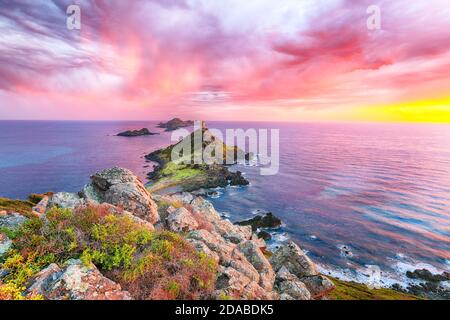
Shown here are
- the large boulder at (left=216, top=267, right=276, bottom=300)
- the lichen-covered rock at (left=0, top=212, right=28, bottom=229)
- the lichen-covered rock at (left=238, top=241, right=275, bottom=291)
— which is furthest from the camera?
the lichen-covered rock at (left=238, top=241, right=275, bottom=291)

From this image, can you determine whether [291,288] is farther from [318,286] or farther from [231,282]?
[231,282]

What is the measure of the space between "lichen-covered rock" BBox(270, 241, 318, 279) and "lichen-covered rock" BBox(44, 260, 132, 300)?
1484 cm

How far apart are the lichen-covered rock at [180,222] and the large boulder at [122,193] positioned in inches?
55.3

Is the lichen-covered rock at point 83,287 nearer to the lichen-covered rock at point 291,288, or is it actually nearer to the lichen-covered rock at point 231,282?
the lichen-covered rock at point 231,282

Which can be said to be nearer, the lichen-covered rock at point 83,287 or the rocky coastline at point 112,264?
the lichen-covered rock at point 83,287

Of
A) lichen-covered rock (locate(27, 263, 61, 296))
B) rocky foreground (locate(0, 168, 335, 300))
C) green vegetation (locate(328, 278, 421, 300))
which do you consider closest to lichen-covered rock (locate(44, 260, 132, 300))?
rocky foreground (locate(0, 168, 335, 300))

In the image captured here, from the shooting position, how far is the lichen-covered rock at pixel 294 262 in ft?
65.0

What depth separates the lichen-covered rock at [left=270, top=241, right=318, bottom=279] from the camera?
19797mm

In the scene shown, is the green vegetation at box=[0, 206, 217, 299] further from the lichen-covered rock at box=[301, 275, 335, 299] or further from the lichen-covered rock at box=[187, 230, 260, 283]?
the lichen-covered rock at box=[301, 275, 335, 299]

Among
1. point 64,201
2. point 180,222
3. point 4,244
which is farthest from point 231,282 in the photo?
point 64,201

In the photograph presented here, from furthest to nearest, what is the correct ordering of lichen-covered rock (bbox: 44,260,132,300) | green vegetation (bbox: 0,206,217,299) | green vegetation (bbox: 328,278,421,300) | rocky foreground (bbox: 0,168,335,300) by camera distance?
1. green vegetation (bbox: 328,278,421,300)
2. green vegetation (bbox: 0,206,217,299)
3. rocky foreground (bbox: 0,168,335,300)
4. lichen-covered rock (bbox: 44,260,132,300)

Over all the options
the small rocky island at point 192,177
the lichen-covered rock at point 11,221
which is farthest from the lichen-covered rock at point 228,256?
the small rocky island at point 192,177

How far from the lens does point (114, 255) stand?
32.8 feet
